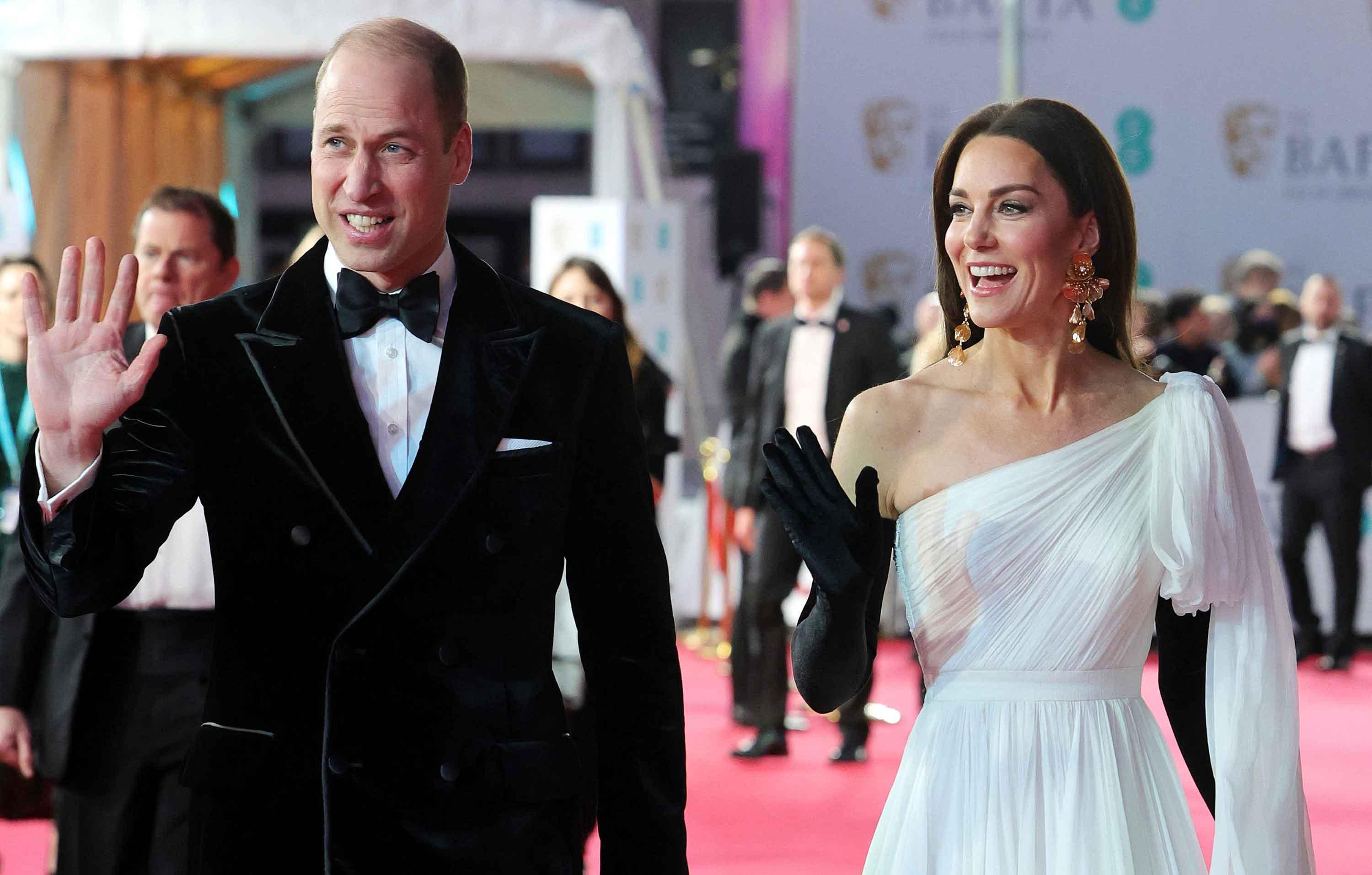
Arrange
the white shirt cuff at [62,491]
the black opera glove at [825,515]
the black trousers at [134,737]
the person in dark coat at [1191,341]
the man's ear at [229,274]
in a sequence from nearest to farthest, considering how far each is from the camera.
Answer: the white shirt cuff at [62,491], the black opera glove at [825,515], the black trousers at [134,737], the man's ear at [229,274], the person in dark coat at [1191,341]

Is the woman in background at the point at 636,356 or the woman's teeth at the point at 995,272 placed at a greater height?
the woman's teeth at the point at 995,272

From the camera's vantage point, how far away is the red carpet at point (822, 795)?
526cm

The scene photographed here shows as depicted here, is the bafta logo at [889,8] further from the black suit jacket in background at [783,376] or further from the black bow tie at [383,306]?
the black bow tie at [383,306]

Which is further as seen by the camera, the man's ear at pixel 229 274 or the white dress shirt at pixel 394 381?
the man's ear at pixel 229 274

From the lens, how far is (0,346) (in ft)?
15.5

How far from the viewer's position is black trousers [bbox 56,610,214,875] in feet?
10.3

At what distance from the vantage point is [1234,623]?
245 cm

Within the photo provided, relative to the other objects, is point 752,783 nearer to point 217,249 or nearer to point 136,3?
point 217,249

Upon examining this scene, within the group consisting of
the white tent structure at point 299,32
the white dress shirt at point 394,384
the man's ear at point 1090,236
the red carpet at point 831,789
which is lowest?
the red carpet at point 831,789

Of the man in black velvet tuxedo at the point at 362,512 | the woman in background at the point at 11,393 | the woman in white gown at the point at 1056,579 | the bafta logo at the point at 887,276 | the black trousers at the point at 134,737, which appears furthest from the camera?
the bafta logo at the point at 887,276

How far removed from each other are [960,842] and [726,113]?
15.2 metres

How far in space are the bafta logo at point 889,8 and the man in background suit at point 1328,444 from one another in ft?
18.0

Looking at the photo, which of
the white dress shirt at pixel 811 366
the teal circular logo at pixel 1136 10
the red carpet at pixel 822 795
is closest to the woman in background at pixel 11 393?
the red carpet at pixel 822 795

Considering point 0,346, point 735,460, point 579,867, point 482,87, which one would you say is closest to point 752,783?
point 735,460
